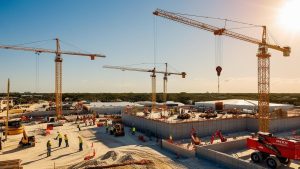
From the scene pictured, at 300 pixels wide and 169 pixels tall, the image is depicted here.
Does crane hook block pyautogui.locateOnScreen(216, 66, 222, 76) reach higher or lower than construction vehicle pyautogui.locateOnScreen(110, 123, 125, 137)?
higher

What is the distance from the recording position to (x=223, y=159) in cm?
1939

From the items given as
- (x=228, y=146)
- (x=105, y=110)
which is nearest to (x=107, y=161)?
(x=228, y=146)

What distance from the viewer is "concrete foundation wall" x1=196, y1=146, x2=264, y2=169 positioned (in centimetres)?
1755

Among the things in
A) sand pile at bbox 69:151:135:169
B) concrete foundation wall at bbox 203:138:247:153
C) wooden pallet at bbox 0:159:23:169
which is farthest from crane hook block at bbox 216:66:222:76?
wooden pallet at bbox 0:159:23:169

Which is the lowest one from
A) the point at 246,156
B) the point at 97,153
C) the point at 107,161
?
the point at 97,153

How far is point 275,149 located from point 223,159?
12.5 feet

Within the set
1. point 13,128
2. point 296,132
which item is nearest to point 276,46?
point 296,132

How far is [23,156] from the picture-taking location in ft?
76.4

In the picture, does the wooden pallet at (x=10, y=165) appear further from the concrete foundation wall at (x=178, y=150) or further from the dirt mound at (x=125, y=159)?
the concrete foundation wall at (x=178, y=150)

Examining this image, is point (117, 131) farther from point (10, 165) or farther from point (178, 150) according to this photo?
point (10, 165)

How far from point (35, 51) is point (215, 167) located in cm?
6367

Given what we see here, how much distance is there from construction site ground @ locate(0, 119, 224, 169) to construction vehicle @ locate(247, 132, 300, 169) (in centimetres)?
343

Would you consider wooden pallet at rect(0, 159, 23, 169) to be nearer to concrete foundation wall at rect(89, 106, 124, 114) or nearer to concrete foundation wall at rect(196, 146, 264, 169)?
concrete foundation wall at rect(196, 146, 264, 169)

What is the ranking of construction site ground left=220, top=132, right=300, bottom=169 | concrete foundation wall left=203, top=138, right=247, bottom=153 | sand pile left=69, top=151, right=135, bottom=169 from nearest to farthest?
construction site ground left=220, top=132, right=300, bottom=169 → sand pile left=69, top=151, right=135, bottom=169 → concrete foundation wall left=203, top=138, right=247, bottom=153
